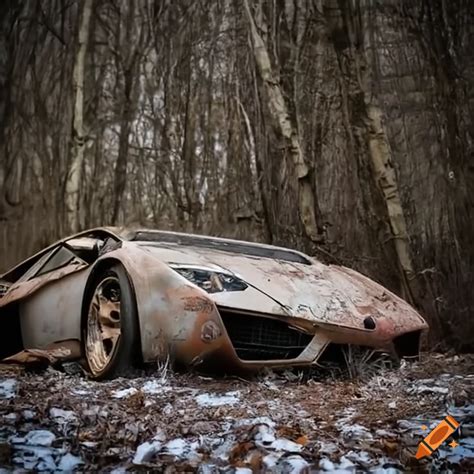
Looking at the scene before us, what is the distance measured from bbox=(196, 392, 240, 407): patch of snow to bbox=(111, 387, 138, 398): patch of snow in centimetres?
31

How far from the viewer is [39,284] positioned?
4.77 m

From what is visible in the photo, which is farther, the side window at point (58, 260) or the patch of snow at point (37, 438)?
the side window at point (58, 260)

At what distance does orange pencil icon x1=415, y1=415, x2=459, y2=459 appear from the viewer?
207 cm

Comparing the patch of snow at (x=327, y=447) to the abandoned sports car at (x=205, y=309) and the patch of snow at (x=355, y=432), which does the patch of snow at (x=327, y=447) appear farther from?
the abandoned sports car at (x=205, y=309)

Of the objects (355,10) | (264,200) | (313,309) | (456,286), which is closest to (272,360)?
(313,309)

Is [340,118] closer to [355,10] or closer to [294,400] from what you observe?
[355,10]

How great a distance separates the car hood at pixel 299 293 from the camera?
3.65m

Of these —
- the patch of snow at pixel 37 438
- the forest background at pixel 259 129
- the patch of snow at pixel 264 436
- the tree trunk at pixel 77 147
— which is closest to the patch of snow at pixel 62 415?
the patch of snow at pixel 37 438

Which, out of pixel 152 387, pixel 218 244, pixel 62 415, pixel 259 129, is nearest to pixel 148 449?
pixel 62 415

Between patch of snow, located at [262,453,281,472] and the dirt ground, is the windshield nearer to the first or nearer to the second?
the dirt ground

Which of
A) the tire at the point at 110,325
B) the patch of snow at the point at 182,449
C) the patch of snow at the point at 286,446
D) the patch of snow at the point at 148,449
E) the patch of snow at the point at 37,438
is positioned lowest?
the patch of snow at the point at 286,446

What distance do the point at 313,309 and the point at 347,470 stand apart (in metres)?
1.75

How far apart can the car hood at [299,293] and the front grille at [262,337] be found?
0.08 metres

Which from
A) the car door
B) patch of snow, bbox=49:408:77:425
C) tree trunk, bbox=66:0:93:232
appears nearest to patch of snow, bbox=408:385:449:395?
patch of snow, bbox=49:408:77:425
